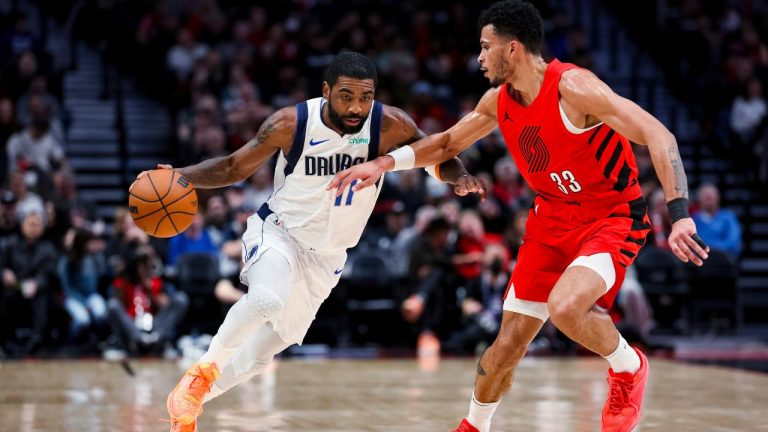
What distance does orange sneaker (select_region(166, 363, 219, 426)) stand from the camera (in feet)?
18.7

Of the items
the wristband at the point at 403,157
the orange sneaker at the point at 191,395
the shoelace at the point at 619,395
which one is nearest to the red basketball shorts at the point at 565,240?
the shoelace at the point at 619,395

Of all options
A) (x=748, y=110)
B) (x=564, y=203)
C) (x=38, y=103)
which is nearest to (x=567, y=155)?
(x=564, y=203)

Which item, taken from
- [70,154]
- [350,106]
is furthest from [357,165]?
[70,154]

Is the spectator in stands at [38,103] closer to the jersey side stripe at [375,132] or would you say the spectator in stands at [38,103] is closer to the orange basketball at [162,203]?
the orange basketball at [162,203]

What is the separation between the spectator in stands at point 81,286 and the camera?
11781 millimetres

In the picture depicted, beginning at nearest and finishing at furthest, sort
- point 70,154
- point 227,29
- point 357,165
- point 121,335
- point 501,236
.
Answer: point 357,165 < point 121,335 < point 501,236 < point 70,154 < point 227,29

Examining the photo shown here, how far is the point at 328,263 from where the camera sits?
242 inches

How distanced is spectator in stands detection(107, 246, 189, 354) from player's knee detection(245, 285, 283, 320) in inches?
235

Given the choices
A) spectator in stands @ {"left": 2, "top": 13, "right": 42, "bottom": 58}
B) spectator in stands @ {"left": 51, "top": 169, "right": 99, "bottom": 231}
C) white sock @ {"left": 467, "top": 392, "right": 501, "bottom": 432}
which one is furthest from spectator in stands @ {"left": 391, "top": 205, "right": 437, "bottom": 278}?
white sock @ {"left": 467, "top": 392, "right": 501, "bottom": 432}

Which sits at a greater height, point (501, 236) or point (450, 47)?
point (450, 47)

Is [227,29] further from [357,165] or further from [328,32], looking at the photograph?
[357,165]

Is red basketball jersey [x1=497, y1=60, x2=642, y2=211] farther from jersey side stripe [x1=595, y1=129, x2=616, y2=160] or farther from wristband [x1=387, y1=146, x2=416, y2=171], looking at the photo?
wristband [x1=387, y1=146, x2=416, y2=171]

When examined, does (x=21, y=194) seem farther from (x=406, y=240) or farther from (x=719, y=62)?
(x=719, y=62)

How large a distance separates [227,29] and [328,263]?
1114 cm
